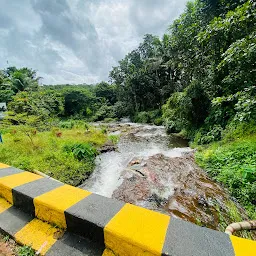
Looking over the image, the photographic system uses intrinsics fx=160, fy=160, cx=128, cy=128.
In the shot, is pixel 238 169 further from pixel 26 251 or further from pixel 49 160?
pixel 49 160

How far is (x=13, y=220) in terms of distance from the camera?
1.11 metres

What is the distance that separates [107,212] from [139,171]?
3.37 m

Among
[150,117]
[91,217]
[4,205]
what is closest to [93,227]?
[91,217]

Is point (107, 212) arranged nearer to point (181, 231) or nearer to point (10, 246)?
point (181, 231)

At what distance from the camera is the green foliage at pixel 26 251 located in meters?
0.89

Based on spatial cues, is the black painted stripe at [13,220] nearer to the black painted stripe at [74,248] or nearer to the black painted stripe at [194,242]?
the black painted stripe at [74,248]

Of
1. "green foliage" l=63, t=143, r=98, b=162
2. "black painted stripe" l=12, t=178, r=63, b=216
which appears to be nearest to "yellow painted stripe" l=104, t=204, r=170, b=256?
"black painted stripe" l=12, t=178, r=63, b=216

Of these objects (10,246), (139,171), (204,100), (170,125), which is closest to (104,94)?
(170,125)

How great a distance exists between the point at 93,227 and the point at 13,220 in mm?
646

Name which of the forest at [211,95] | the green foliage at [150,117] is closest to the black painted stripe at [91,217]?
the forest at [211,95]

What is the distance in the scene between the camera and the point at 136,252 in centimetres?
75

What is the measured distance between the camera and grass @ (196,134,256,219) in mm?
2852

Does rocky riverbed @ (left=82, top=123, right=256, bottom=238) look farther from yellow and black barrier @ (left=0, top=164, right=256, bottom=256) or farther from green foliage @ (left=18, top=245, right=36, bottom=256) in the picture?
green foliage @ (left=18, top=245, right=36, bottom=256)

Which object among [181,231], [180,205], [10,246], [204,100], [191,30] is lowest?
[180,205]
